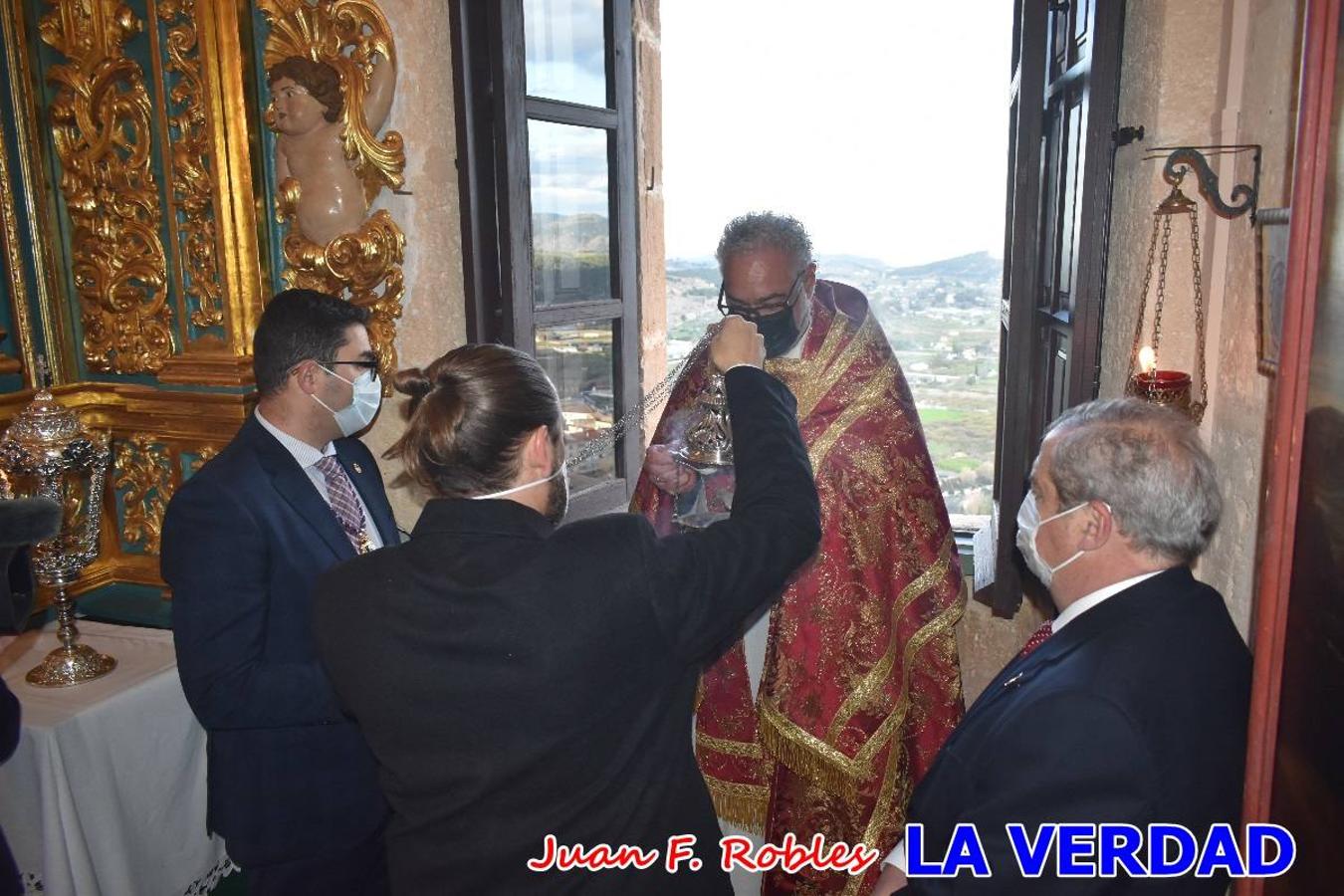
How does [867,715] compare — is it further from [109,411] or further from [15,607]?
[109,411]

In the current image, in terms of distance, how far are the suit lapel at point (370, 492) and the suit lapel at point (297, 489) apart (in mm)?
241

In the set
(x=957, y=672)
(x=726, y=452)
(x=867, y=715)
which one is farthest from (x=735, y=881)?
(x=726, y=452)

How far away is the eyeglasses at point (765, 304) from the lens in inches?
104

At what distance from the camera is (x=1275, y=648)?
150 cm

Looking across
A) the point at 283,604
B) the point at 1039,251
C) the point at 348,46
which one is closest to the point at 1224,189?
the point at 1039,251

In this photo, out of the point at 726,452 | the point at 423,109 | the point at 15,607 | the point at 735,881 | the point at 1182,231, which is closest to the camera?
the point at 15,607

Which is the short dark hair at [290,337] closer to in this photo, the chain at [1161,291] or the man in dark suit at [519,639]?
the man in dark suit at [519,639]

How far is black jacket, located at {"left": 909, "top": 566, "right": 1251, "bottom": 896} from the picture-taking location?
142 centimetres

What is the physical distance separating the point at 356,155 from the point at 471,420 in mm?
2104

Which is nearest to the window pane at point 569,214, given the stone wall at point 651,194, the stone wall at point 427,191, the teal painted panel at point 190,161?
the stone wall at point 427,191

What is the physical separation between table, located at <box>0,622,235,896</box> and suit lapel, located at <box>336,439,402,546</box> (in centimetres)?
89

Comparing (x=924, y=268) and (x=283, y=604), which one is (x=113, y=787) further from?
(x=924, y=268)

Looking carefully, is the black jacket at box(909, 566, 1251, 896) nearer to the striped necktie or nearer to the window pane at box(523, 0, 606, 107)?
the striped necktie

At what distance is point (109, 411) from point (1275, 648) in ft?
12.3
